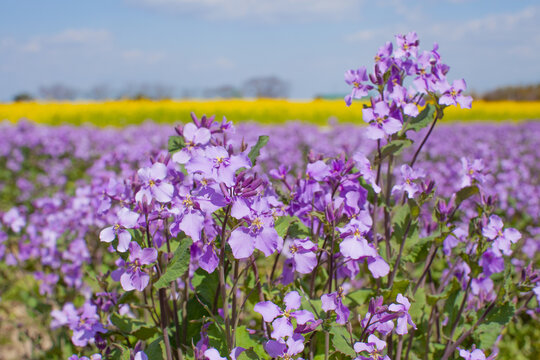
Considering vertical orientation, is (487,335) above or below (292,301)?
below

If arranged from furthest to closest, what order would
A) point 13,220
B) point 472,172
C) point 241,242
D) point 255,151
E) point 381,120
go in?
point 13,220 → point 472,172 → point 381,120 → point 255,151 → point 241,242

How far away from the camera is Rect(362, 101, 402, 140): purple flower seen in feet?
5.38

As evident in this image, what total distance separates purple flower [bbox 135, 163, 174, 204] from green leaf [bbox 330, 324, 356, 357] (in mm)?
644

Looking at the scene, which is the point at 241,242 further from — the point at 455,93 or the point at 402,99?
the point at 455,93

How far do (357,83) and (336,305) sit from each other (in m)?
0.85

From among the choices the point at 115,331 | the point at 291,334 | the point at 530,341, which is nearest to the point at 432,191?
the point at 291,334

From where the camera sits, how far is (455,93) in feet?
5.68

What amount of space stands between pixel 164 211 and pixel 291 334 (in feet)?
1.75

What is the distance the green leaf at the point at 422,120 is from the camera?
5.85ft

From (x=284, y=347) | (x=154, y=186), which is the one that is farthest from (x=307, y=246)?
(x=154, y=186)

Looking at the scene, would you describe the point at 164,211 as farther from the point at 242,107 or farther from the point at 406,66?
the point at 242,107

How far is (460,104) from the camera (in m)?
1.72

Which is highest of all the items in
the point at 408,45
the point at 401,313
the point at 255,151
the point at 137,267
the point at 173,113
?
the point at 408,45

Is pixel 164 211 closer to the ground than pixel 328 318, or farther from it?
farther from it
